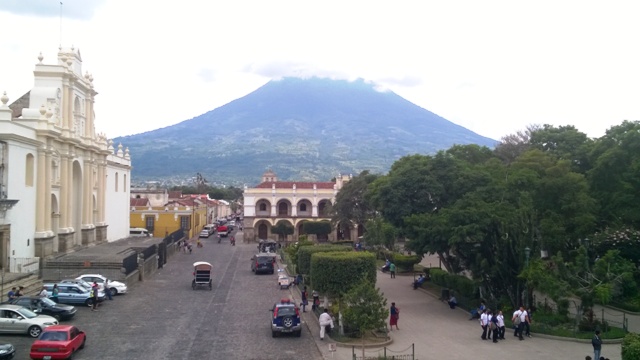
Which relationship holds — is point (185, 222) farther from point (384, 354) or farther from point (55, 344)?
point (384, 354)

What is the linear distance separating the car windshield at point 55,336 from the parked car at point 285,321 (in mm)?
6150

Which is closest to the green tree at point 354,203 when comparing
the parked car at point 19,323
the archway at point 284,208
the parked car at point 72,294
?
the archway at point 284,208

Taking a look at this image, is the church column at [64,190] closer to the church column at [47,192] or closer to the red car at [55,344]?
the church column at [47,192]

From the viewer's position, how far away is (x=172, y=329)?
20422mm

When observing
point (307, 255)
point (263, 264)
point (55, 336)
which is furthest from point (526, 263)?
point (263, 264)

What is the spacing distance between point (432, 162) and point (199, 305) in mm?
12867

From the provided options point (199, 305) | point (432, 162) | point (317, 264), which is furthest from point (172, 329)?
point (432, 162)

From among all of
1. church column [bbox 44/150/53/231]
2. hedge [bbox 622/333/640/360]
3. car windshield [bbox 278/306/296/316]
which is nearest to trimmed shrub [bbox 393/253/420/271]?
car windshield [bbox 278/306/296/316]

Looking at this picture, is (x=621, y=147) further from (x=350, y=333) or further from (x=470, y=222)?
(x=350, y=333)

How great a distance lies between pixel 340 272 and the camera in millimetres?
24219

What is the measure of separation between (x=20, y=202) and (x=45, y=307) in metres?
9.96

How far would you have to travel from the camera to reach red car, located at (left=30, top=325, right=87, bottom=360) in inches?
614

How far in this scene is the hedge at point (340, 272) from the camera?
24203mm

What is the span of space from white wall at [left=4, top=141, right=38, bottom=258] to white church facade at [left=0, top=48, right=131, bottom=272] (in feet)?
0.15
